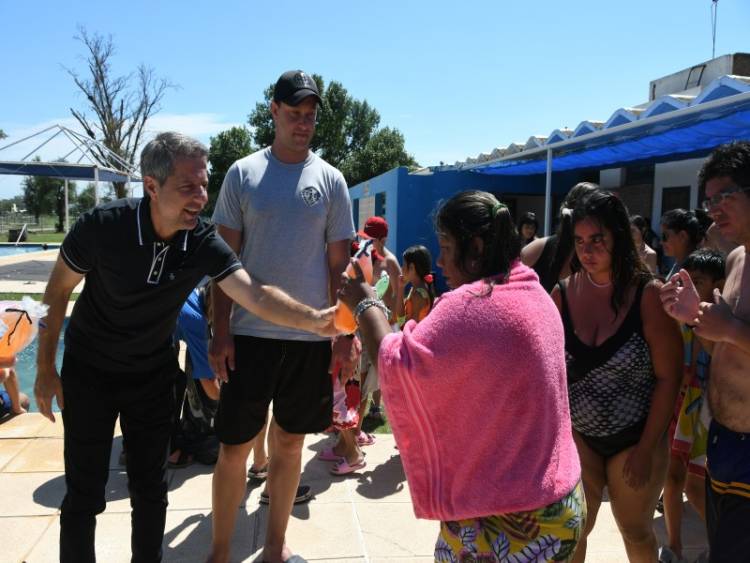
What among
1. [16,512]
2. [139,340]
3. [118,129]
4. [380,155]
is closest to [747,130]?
[139,340]

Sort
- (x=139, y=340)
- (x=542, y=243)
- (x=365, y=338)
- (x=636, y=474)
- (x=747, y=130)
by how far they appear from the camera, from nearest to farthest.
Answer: (x=365, y=338)
(x=636, y=474)
(x=139, y=340)
(x=542, y=243)
(x=747, y=130)

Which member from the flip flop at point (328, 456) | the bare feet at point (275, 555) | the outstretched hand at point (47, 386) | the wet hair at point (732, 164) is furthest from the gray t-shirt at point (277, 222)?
the flip flop at point (328, 456)

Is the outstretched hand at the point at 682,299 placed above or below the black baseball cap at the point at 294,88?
below

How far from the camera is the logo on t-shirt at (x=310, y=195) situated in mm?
2871

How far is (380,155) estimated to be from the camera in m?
38.1

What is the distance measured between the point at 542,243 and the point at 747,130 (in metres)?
5.87

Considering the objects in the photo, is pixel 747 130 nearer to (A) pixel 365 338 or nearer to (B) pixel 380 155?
(A) pixel 365 338

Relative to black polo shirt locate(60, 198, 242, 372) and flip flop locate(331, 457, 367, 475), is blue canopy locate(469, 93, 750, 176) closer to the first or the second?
flip flop locate(331, 457, 367, 475)

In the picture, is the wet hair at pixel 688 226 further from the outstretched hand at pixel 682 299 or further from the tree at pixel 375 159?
the tree at pixel 375 159

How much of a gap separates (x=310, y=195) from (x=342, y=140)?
133 feet

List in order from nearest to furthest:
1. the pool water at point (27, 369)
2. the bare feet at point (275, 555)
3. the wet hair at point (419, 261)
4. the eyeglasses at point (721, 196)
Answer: the eyeglasses at point (721, 196)
the bare feet at point (275, 555)
the wet hair at point (419, 261)
the pool water at point (27, 369)

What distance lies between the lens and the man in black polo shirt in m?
2.35

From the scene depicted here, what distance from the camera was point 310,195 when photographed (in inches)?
113

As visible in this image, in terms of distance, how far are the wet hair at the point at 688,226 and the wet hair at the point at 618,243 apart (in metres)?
2.36
